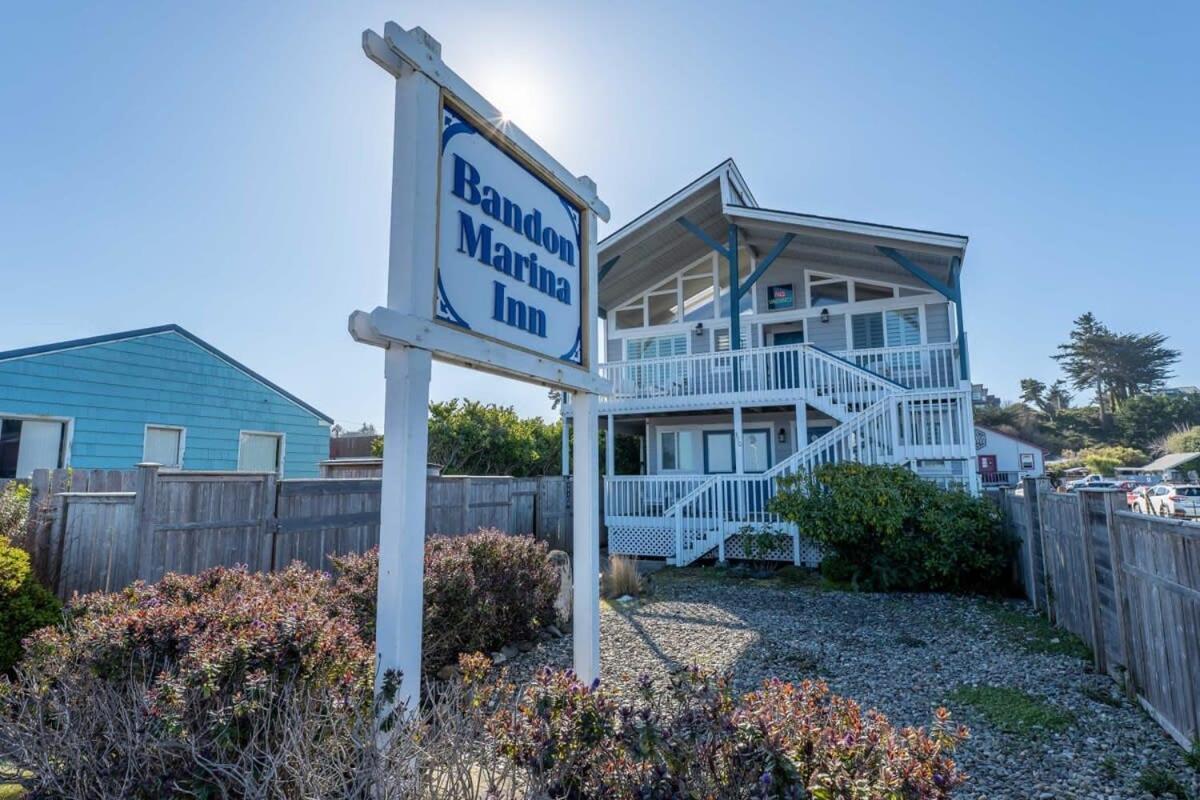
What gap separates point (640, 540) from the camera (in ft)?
41.0

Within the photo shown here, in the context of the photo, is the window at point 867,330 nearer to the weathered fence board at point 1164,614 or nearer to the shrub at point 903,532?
the shrub at point 903,532

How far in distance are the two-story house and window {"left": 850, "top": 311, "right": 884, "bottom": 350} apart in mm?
36

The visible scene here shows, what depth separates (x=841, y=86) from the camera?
8.87 metres

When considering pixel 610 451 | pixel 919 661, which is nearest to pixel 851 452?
pixel 610 451

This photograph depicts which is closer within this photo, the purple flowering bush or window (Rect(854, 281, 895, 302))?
the purple flowering bush

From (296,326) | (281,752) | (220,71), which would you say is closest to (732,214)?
(296,326)

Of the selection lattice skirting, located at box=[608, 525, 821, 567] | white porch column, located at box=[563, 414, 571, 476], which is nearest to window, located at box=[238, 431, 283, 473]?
white porch column, located at box=[563, 414, 571, 476]

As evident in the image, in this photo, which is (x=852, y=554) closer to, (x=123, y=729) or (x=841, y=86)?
(x=841, y=86)

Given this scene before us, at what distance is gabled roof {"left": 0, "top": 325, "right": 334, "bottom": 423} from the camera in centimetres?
1070

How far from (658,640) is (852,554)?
435 centimetres

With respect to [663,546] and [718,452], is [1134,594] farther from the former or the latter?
[718,452]

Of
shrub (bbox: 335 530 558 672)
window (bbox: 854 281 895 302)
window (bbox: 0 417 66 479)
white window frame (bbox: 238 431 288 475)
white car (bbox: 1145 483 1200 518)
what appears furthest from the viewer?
white car (bbox: 1145 483 1200 518)

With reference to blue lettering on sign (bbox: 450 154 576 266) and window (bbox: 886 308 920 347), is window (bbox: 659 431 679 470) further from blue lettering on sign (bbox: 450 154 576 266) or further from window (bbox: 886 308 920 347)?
blue lettering on sign (bbox: 450 154 576 266)

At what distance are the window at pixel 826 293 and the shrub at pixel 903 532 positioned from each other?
715 cm
